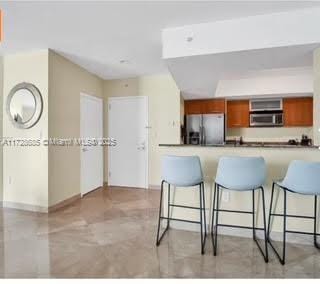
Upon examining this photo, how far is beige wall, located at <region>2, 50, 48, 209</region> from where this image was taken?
3.49 meters

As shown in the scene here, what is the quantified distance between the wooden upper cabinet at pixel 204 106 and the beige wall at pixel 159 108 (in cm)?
71

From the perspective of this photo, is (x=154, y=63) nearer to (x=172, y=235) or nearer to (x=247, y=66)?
(x=247, y=66)

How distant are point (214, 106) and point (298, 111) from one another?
1805 mm

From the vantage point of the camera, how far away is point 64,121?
385 cm

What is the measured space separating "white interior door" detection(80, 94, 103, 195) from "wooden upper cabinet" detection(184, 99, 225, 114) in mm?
2026

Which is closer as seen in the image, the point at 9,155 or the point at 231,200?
the point at 231,200

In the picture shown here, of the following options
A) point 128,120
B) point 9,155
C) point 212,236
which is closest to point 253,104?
point 128,120

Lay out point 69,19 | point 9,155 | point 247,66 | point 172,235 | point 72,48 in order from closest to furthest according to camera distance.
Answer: point 69,19 < point 172,235 < point 247,66 < point 72,48 < point 9,155

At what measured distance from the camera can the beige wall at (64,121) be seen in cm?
355

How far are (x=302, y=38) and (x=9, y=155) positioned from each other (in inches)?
171

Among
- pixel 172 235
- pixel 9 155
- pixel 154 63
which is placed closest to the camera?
pixel 172 235

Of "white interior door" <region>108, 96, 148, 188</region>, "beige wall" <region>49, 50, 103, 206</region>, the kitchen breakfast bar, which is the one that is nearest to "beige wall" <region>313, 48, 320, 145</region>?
the kitchen breakfast bar

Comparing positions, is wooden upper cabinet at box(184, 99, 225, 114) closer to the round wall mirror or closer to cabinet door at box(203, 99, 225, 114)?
cabinet door at box(203, 99, 225, 114)

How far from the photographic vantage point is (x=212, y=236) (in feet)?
8.54
